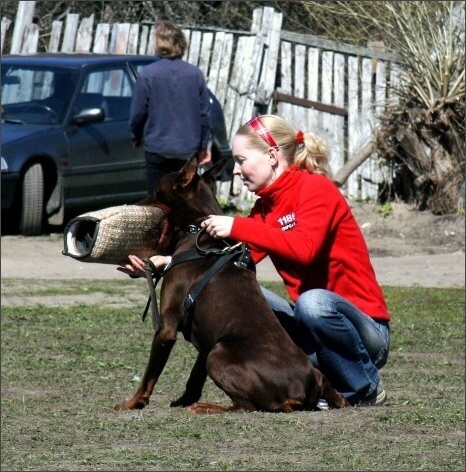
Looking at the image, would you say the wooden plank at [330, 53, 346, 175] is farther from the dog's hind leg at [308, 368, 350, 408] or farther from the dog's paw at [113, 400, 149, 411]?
the dog's paw at [113, 400, 149, 411]

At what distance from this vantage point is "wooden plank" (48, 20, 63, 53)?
17641 mm

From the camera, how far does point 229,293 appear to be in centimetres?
568

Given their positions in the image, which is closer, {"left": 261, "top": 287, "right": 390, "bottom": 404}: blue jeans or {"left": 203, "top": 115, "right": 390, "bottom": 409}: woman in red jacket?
{"left": 203, "top": 115, "right": 390, "bottom": 409}: woman in red jacket

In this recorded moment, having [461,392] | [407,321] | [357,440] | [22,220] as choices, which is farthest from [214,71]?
[357,440]

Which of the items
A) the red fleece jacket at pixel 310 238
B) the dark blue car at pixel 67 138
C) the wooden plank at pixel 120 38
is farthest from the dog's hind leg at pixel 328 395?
the wooden plank at pixel 120 38

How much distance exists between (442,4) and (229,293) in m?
8.35

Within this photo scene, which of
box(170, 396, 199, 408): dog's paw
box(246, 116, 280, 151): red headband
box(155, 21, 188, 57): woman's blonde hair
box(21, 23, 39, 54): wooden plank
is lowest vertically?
box(170, 396, 199, 408): dog's paw

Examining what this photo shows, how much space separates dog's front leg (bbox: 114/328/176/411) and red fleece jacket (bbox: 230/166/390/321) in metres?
0.59

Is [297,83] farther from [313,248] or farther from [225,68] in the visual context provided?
[313,248]

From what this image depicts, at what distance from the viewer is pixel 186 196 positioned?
19.0ft

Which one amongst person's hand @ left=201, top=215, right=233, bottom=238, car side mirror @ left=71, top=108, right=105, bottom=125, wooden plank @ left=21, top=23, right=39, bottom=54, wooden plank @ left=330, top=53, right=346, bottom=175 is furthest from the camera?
wooden plank @ left=21, top=23, right=39, bottom=54

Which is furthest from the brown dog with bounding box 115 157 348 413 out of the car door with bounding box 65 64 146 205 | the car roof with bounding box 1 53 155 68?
the car roof with bounding box 1 53 155 68

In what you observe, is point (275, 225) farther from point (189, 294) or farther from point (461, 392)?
point (461, 392)

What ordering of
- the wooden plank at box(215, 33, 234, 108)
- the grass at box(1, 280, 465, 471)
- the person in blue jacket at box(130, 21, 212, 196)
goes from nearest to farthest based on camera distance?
the grass at box(1, 280, 465, 471)
the person in blue jacket at box(130, 21, 212, 196)
the wooden plank at box(215, 33, 234, 108)
